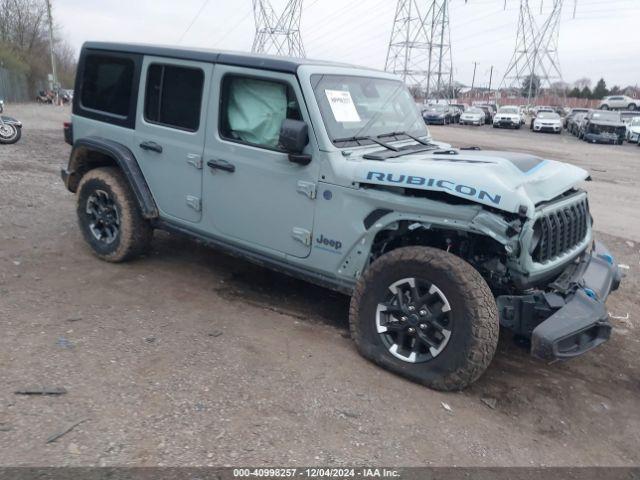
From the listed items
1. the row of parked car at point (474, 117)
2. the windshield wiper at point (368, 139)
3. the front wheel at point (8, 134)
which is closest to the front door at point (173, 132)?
the windshield wiper at point (368, 139)

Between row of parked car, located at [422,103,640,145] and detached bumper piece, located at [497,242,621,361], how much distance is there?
18.2 meters

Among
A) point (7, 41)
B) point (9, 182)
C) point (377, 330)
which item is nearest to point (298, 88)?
point (377, 330)

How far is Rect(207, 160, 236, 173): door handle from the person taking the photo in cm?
430

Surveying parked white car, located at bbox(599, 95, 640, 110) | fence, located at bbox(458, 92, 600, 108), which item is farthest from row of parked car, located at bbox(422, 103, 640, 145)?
fence, located at bbox(458, 92, 600, 108)

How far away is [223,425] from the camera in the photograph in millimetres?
2902

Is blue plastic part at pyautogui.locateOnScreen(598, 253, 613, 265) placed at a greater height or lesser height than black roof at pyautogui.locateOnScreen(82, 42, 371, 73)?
lesser

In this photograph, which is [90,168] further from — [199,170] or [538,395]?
[538,395]

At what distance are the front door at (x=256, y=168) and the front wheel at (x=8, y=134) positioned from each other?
10606 mm

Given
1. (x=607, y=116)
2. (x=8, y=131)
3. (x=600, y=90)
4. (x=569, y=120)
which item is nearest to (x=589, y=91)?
(x=600, y=90)

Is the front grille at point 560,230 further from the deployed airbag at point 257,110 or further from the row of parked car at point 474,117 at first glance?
the row of parked car at point 474,117

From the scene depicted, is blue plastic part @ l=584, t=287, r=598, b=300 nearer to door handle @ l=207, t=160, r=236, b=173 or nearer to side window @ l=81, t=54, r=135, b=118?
door handle @ l=207, t=160, r=236, b=173

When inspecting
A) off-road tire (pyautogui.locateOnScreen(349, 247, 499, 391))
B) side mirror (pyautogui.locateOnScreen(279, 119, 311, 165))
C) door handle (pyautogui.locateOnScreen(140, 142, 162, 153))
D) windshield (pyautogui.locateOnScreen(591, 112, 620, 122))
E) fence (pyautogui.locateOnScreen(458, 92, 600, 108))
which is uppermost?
fence (pyautogui.locateOnScreen(458, 92, 600, 108))

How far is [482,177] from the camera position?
3.28 m

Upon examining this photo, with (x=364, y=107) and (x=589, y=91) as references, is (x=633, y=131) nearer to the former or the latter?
(x=364, y=107)
